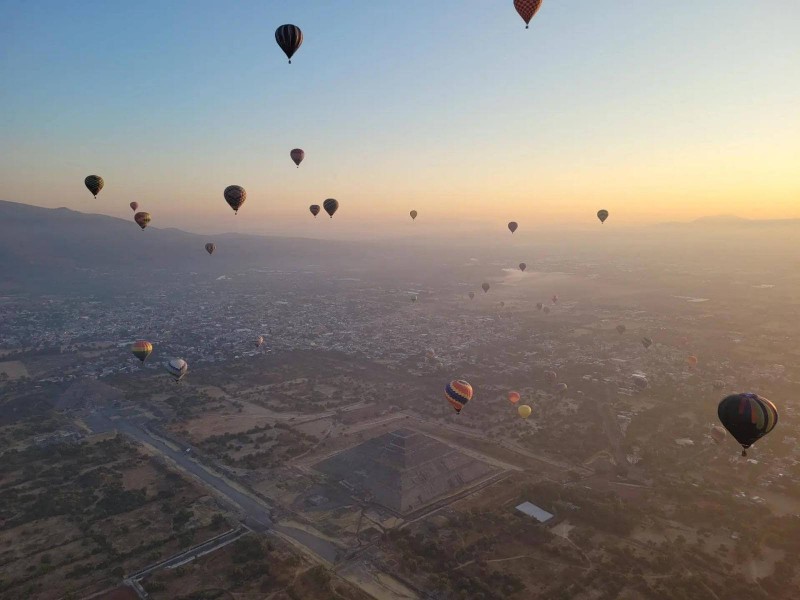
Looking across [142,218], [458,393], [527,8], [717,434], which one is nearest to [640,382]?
[717,434]

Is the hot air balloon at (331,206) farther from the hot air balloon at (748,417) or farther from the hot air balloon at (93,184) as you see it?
the hot air balloon at (748,417)

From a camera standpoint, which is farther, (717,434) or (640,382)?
(640,382)

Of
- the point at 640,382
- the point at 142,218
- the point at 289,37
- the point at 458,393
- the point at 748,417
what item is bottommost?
the point at 640,382

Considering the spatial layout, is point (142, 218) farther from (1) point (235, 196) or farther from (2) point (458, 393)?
(2) point (458, 393)

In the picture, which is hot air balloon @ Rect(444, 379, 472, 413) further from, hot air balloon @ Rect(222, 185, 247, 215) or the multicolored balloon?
the multicolored balloon

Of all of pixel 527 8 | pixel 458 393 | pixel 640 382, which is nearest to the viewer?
pixel 527 8

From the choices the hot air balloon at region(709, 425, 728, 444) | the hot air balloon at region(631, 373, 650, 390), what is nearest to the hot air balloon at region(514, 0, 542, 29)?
the hot air balloon at region(709, 425, 728, 444)

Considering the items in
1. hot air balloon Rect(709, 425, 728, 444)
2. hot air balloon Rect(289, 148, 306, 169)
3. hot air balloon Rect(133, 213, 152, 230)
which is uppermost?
hot air balloon Rect(289, 148, 306, 169)
